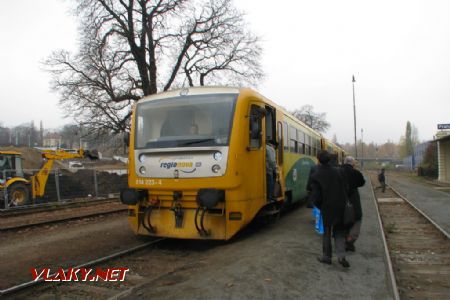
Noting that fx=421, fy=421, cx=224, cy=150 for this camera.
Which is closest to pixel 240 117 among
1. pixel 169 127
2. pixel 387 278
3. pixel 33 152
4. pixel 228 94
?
pixel 228 94

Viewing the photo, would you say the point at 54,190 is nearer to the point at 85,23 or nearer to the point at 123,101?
the point at 123,101

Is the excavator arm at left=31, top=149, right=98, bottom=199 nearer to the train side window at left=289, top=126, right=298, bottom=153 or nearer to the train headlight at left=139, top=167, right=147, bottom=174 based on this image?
the train side window at left=289, top=126, right=298, bottom=153

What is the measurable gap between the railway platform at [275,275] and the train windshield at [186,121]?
2.10 metres

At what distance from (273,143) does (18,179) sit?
12.3 m

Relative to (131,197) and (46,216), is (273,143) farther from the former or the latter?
(46,216)

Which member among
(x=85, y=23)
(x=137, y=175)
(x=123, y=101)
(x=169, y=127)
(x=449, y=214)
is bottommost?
(x=449, y=214)

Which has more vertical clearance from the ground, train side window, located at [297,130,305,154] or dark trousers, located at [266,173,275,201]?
train side window, located at [297,130,305,154]

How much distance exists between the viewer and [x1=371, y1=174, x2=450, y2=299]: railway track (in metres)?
6.12

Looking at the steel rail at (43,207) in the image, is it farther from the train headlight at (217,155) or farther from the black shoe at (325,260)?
the black shoe at (325,260)

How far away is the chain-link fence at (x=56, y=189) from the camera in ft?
55.4

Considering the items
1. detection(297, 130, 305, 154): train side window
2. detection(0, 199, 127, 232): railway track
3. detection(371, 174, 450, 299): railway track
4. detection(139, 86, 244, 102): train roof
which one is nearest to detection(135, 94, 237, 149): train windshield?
detection(139, 86, 244, 102): train roof

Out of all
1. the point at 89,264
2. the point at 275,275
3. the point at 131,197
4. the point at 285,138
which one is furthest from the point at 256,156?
the point at 89,264

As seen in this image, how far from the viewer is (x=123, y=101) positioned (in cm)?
2797

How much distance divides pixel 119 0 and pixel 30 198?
594 inches
